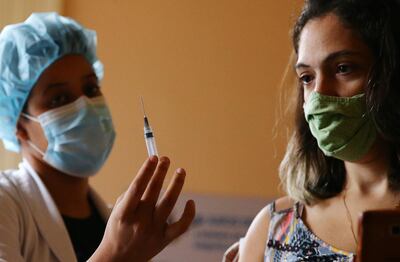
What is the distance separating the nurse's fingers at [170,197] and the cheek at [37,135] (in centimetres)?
78

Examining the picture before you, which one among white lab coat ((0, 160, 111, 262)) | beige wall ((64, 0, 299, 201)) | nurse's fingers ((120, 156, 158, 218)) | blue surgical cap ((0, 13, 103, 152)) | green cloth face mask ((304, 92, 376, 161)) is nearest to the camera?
nurse's fingers ((120, 156, 158, 218))

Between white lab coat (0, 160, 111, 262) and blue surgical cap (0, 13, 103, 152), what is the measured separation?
0.21 meters

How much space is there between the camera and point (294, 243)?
152 cm

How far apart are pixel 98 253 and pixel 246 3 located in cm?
174

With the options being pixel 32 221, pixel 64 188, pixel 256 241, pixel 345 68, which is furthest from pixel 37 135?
pixel 345 68

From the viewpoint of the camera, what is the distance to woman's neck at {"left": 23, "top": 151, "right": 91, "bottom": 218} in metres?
1.79

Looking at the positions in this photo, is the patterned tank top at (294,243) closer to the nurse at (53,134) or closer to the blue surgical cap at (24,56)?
the nurse at (53,134)

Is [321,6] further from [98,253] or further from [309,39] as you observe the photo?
[98,253]

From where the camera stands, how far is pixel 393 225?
33.9 inches

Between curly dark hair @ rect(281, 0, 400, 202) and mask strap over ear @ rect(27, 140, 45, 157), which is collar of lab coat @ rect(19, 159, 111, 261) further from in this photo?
curly dark hair @ rect(281, 0, 400, 202)

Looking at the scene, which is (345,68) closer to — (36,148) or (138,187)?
(138,187)

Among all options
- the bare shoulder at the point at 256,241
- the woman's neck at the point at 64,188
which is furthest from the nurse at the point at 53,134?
the bare shoulder at the point at 256,241

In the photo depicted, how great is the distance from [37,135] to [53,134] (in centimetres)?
6

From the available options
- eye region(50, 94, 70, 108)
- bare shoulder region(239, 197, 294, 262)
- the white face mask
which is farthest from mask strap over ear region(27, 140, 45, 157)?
bare shoulder region(239, 197, 294, 262)
